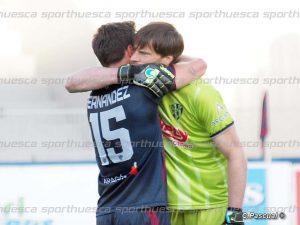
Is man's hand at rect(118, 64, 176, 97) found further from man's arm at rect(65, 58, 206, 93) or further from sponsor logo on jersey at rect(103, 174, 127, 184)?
sponsor logo on jersey at rect(103, 174, 127, 184)

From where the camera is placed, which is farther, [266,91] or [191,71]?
[266,91]

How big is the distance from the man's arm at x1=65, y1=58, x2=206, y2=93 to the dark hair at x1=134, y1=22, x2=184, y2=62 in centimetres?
10

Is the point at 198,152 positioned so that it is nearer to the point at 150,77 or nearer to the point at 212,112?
the point at 212,112

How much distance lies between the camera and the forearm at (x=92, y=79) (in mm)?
3537

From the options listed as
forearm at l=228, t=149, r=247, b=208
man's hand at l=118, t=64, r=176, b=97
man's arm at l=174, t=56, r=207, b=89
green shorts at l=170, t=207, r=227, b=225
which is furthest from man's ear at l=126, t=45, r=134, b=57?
green shorts at l=170, t=207, r=227, b=225

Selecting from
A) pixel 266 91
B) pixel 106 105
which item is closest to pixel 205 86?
pixel 106 105

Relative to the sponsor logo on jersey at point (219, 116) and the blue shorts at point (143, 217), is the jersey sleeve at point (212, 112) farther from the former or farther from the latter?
the blue shorts at point (143, 217)

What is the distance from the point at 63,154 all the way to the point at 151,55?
2.96m

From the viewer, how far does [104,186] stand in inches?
144

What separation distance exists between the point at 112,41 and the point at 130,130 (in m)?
0.41

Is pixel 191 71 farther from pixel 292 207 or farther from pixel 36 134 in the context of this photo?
pixel 36 134

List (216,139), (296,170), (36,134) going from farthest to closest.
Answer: (36,134), (296,170), (216,139)

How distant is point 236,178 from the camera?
3.50 metres

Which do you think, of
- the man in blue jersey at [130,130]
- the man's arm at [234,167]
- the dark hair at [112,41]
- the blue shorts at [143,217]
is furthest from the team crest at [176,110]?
the blue shorts at [143,217]
